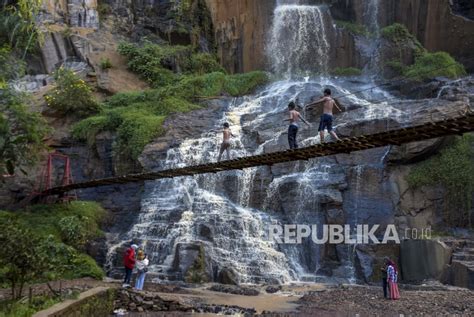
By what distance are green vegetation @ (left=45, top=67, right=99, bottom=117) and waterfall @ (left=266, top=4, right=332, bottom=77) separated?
11014 millimetres

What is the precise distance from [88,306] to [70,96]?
53.2 feet

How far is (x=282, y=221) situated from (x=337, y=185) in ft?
7.32

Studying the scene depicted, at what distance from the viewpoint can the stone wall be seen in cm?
786

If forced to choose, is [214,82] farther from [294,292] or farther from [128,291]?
[128,291]

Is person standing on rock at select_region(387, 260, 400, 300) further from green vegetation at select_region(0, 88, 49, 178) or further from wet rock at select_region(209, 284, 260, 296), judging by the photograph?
green vegetation at select_region(0, 88, 49, 178)

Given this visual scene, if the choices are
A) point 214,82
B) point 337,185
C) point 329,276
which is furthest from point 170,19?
point 329,276

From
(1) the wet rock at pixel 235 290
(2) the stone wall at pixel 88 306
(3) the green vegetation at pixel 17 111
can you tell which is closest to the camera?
(2) the stone wall at pixel 88 306

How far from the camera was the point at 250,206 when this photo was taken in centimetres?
1828

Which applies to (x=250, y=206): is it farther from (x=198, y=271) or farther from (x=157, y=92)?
(x=157, y=92)

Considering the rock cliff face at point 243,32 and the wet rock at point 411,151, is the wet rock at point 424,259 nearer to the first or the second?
the wet rock at point 411,151

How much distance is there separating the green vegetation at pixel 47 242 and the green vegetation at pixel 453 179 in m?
11.0

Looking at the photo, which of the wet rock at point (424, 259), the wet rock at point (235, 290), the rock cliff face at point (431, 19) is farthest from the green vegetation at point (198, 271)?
the rock cliff face at point (431, 19)

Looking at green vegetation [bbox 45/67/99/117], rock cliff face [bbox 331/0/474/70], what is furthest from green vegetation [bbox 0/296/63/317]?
rock cliff face [bbox 331/0/474/70]

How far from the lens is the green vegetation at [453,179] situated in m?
17.7
